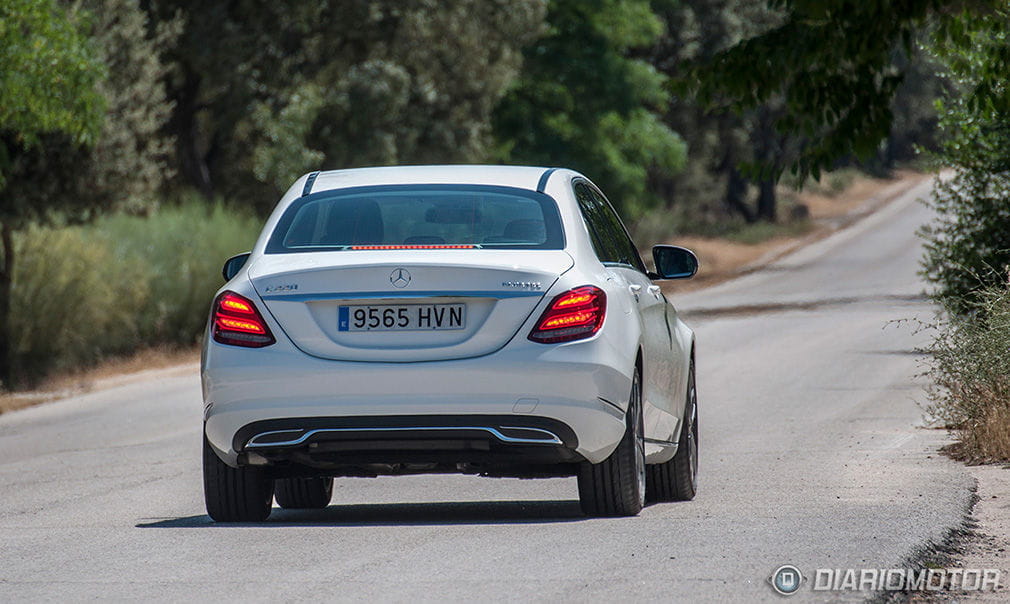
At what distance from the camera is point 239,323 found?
794 centimetres

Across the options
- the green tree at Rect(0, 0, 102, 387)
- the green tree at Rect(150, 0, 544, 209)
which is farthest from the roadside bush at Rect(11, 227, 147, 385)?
the green tree at Rect(150, 0, 544, 209)

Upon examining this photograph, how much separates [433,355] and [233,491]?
138 cm

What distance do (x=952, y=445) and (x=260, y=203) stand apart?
28.5m

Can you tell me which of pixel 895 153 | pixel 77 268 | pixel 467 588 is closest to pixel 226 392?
pixel 467 588

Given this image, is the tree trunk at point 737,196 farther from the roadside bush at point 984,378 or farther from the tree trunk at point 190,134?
the roadside bush at point 984,378

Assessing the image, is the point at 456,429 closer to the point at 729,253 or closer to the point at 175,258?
the point at 175,258

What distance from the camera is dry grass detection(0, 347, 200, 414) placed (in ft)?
73.9

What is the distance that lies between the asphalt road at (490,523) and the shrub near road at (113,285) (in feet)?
27.4

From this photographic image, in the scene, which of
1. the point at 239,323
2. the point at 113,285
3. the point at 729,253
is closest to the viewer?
the point at 239,323

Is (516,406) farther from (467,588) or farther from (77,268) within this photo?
(77,268)

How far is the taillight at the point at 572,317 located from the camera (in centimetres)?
778

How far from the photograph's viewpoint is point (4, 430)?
17.8 metres

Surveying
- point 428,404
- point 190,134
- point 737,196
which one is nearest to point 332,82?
point 190,134

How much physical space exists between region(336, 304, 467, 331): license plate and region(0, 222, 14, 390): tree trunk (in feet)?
59.7
